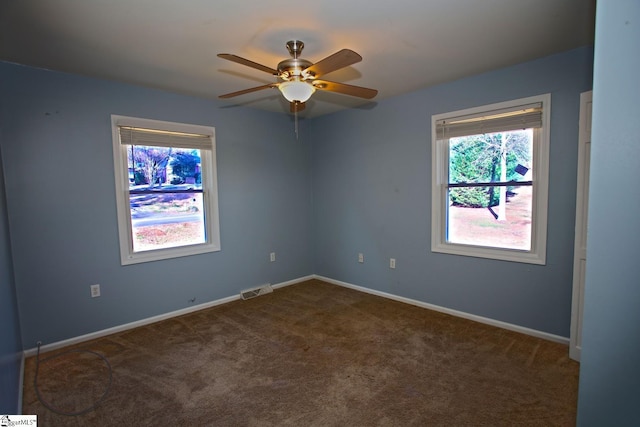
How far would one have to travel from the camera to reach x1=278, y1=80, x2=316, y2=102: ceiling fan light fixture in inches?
81.3

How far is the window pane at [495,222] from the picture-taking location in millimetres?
2953

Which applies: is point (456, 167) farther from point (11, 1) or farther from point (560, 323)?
point (11, 1)

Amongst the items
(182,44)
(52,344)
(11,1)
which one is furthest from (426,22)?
(52,344)

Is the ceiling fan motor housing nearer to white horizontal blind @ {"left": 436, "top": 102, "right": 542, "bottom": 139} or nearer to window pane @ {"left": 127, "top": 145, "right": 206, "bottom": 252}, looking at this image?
white horizontal blind @ {"left": 436, "top": 102, "right": 542, "bottom": 139}

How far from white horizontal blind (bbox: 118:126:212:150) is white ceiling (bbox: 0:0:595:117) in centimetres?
49

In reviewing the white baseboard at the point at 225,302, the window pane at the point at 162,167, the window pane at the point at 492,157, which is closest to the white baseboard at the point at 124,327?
the white baseboard at the point at 225,302

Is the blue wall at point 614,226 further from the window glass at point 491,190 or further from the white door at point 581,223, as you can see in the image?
the window glass at point 491,190

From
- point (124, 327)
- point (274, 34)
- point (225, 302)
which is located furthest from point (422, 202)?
point (124, 327)

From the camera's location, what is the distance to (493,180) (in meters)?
3.12

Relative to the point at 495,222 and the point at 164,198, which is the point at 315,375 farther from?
the point at 164,198

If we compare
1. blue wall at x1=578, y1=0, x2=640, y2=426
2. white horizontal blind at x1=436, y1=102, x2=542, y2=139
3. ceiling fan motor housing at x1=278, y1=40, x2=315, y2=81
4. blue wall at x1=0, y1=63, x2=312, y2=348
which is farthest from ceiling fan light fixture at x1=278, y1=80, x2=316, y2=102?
blue wall at x1=0, y1=63, x2=312, y2=348

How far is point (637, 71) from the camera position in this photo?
2.58 ft

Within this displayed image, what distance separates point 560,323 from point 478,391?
121 centimetres

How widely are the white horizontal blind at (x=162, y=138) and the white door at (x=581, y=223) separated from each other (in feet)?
11.9
